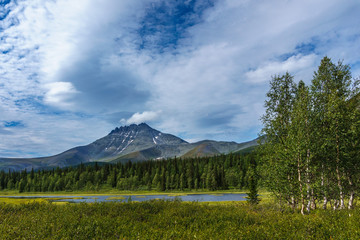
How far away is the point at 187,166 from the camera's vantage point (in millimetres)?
156500

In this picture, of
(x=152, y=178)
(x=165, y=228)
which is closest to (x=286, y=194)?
(x=165, y=228)

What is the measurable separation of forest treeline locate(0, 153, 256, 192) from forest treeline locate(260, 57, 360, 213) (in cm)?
10339

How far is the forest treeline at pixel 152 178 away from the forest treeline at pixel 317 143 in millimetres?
103395

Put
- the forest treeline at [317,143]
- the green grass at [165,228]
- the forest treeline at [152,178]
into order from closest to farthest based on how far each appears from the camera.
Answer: the green grass at [165,228] < the forest treeline at [317,143] < the forest treeline at [152,178]

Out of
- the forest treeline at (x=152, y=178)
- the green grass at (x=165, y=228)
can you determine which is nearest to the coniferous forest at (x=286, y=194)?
the green grass at (x=165, y=228)

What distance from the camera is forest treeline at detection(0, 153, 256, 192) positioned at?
138500mm

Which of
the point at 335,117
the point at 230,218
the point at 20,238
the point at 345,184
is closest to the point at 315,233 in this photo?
the point at 230,218

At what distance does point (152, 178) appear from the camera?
510 feet

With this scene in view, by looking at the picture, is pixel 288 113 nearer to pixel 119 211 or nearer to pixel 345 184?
pixel 345 184

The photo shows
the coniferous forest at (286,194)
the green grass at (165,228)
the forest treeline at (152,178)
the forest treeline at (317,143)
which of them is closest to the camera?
the green grass at (165,228)

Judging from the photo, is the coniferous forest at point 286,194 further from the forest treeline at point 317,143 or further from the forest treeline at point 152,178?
the forest treeline at point 152,178

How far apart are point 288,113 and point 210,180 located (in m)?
112

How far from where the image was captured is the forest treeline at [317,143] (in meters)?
22.0

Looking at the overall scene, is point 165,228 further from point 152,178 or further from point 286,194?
point 152,178
